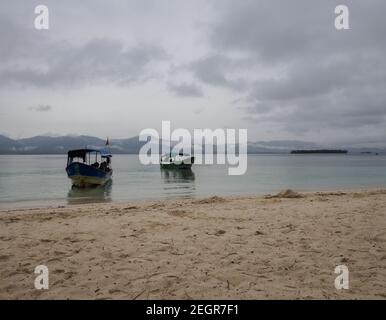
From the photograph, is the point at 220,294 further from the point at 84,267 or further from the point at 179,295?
the point at 84,267

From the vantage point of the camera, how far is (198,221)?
10.1m

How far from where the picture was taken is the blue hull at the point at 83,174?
98.8ft

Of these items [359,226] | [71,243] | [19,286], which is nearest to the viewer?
[19,286]

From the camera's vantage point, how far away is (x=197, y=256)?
640 centimetres

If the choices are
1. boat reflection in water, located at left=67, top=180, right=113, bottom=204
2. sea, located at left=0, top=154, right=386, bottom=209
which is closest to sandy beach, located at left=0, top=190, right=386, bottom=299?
sea, located at left=0, top=154, right=386, bottom=209

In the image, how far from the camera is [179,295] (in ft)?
15.3

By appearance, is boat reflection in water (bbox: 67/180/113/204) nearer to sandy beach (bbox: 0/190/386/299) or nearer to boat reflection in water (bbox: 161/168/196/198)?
boat reflection in water (bbox: 161/168/196/198)

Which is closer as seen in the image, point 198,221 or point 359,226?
point 359,226

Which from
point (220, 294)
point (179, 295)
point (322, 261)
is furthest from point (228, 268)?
point (322, 261)

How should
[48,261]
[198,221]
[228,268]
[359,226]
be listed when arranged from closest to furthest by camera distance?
[228,268] → [48,261] → [359,226] → [198,221]

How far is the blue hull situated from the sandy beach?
20.2 metres

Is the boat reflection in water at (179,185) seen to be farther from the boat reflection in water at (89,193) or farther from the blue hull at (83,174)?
the blue hull at (83,174)

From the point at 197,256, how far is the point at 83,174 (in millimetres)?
26920
